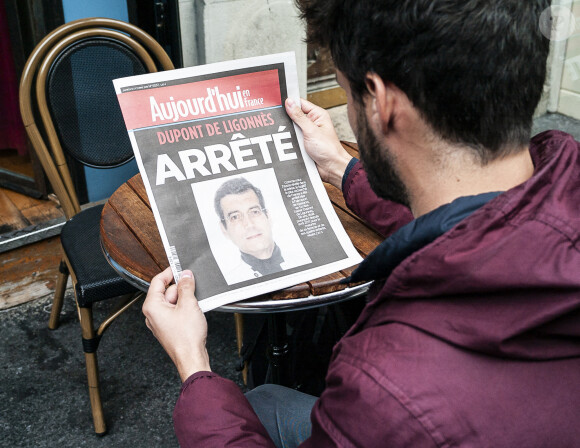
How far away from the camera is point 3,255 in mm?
2434

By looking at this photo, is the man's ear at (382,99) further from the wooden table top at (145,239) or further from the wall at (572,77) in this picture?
the wall at (572,77)

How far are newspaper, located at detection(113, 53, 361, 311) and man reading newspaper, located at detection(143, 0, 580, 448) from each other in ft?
0.81

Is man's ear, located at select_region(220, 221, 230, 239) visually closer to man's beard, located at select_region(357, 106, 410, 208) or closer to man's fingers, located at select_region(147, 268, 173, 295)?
man's fingers, located at select_region(147, 268, 173, 295)

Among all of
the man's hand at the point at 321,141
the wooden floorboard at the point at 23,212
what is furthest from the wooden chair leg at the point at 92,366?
the wooden floorboard at the point at 23,212

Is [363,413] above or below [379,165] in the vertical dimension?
below

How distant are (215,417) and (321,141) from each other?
0.65 metres

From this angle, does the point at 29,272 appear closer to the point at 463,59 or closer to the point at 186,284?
the point at 186,284

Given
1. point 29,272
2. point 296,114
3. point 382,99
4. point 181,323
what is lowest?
point 29,272

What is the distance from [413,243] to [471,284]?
0.38 feet

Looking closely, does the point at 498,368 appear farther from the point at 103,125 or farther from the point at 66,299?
the point at 66,299

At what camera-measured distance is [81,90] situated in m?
1.92

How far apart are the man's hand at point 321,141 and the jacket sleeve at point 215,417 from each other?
560 millimetres

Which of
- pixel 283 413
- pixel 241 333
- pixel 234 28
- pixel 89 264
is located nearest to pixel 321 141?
pixel 283 413

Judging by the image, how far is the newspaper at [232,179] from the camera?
1134mm
